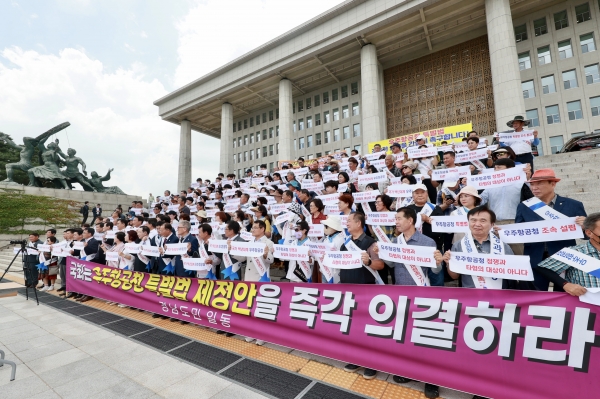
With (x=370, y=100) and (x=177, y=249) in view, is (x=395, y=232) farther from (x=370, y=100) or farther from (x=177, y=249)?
(x=370, y=100)

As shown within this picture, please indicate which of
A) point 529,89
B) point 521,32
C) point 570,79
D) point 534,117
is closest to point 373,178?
point 534,117

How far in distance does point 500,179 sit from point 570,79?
1247 inches

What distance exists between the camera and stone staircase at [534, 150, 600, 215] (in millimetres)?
7148

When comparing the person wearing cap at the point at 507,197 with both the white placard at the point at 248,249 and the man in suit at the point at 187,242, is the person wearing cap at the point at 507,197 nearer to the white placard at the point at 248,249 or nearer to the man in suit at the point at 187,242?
the white placard at the point at 248,249

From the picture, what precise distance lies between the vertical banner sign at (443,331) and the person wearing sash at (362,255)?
0.31 m

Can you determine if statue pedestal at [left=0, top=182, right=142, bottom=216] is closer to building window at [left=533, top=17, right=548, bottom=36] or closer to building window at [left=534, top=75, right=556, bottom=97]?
building window at [left=534, top=75, right=556, bottom=97]

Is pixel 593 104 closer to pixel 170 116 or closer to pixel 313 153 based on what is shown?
pixel 313 153

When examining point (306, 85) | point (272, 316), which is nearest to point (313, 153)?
point (306, 85)

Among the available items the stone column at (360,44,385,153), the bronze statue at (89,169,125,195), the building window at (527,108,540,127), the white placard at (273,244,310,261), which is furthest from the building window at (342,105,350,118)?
the white placard at (273,244,310,261)

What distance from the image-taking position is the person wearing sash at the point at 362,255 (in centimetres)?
371

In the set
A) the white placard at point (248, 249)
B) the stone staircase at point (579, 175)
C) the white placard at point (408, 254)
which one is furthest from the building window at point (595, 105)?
the white placard at point (248, 249)

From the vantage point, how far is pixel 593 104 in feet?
79.5

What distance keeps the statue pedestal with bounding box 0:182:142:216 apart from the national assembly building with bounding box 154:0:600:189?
11930 mm

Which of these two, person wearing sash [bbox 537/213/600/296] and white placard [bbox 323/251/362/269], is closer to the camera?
person wearing sash [bbox 537/213/600/296]
